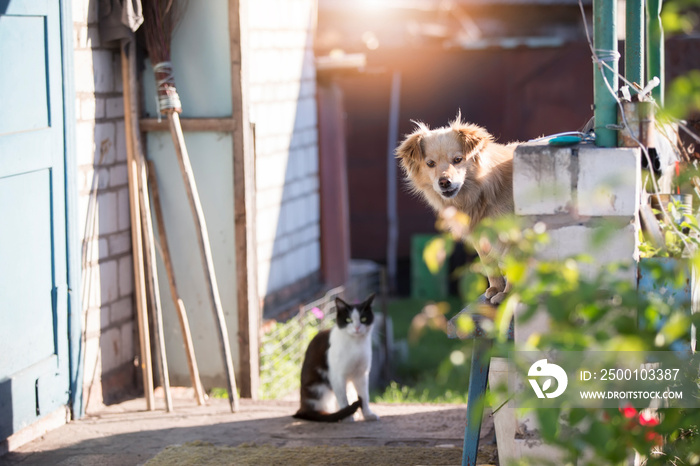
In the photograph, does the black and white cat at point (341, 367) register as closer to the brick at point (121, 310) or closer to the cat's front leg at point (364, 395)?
the cat's front leg at point (364, 395)

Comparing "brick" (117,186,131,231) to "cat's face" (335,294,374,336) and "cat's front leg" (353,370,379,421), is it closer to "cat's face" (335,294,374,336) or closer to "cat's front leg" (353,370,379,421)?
"cat's face" (335,294,374,336)

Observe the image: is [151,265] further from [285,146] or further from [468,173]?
[468,173]

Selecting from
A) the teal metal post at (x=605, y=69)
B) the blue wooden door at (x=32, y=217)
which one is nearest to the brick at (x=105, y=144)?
the blue wooden door at (x=32, y=217)

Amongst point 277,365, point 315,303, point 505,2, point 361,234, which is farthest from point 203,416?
point 505,2

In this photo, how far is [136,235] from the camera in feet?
15.3

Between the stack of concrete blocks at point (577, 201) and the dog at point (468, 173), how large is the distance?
2.70 ft

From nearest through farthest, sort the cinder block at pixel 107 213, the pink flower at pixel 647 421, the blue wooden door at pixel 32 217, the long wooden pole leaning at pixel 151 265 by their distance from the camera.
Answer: the pink flower at pixel 647 421 → the blue wooden door at pixel 32 217 → the cinder block at pixel 107 213 → the long wooden pole leaning at pixel 151 265

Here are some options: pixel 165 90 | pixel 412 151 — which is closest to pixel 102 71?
pixel 165 90

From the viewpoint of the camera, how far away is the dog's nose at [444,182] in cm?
355

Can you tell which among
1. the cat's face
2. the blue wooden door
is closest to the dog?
the cat's face

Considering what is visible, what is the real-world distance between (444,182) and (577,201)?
1.16 metres

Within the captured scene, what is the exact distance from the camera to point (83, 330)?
14.3ft

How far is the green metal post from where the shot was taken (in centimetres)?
293

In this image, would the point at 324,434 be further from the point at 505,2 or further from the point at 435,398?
the point at 505,2
